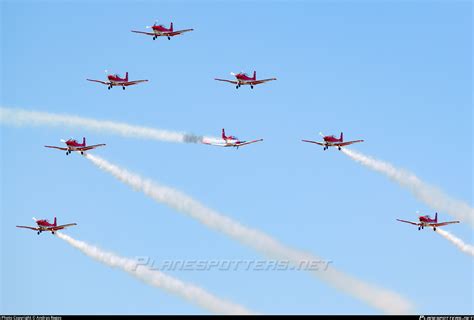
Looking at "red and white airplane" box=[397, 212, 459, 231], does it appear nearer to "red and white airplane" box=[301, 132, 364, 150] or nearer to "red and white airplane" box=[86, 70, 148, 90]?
"red and white airplane" box=[301, 132, 364, 150]

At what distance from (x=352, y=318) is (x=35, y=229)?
149ft

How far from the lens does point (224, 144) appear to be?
128750 mm

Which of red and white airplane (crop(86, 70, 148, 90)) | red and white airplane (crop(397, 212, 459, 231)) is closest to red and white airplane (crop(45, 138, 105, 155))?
red and white airplane (crop(86, 70, 148, 90))

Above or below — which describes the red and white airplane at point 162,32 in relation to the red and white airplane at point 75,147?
above

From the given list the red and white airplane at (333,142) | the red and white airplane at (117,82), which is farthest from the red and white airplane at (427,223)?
the red and white airplane at (117,82)

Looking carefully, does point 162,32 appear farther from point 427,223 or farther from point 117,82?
point 427,223

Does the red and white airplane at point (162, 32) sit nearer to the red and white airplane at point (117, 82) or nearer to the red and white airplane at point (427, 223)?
the red and white airplane at point (117, 82)

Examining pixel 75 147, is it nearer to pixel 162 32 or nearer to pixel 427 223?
pixel 162 32

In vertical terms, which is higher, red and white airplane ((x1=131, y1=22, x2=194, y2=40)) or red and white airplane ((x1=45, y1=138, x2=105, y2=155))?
red and white airplane ((x1=131, y1=22, x2=194, y2=40))

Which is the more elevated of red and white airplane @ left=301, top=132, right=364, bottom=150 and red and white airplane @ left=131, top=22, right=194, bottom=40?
red and white airplane @ left=131, top=22, right=194, bottom=40

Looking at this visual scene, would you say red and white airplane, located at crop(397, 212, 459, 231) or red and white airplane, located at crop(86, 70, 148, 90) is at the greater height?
red and white airplane, located at crop(86, 70, 148, 90)

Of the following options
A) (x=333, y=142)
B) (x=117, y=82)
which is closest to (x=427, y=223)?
(x=333, y=142)

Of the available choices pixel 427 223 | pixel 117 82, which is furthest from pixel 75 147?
pixel 427 223

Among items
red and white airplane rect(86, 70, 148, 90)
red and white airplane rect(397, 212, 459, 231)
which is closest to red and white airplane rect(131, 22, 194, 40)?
red and white airplane rect(86, 70, 148, 90)
